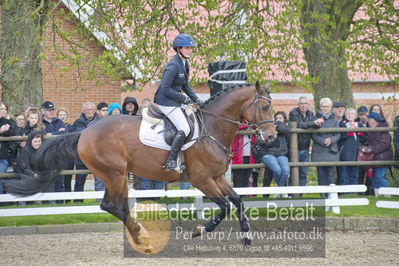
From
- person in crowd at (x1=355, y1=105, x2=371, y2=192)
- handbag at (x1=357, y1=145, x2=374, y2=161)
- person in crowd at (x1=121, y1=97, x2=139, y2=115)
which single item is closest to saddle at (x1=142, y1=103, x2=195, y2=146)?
person in crowd at (x1=121, y1=97, x2=139, y2=115)

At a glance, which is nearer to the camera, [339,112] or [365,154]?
[365,154]

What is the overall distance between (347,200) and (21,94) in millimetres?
6776

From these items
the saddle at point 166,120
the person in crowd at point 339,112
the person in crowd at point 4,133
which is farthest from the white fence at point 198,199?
the saddle at point 166,120

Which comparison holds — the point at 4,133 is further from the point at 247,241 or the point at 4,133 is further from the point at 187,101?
the point at 247,241

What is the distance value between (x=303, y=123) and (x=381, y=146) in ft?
5.53

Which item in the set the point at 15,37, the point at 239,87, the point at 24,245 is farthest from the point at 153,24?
the point at 24,245

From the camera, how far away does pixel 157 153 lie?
9242mm

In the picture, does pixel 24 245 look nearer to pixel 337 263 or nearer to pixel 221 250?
pixel 221 250

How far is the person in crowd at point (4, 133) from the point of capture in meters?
11.7

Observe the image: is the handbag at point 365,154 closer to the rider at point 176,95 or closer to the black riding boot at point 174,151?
the rider at point 176,95

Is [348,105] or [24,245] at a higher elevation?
[348,105]

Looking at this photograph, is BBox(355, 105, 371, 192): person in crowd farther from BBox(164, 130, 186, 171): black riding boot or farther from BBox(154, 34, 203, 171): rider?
BBox(164, 130, 186, 171): black riding boot

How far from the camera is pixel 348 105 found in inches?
698

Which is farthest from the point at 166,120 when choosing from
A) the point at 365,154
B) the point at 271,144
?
the point at 365,154
